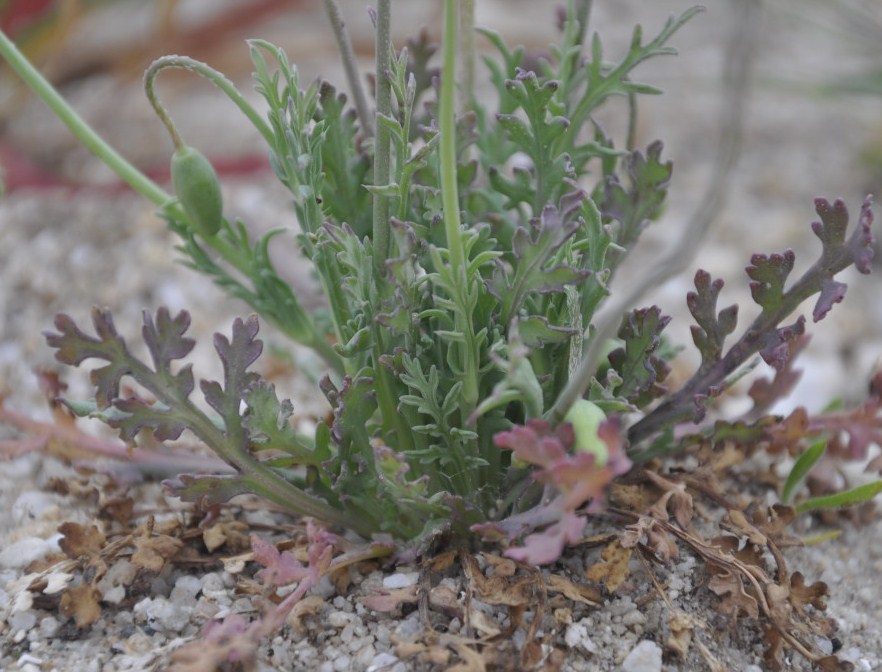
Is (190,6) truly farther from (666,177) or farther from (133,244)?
(666,177)

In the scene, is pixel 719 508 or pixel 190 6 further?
pixel 190 6

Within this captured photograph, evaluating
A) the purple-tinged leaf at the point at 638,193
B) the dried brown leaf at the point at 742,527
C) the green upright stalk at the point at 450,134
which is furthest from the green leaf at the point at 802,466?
the green upright stalk at the point at 450,134

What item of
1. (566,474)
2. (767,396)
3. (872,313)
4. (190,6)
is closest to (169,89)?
(190,6)

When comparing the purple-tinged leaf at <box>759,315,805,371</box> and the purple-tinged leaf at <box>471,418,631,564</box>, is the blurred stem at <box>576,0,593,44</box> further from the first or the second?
the purple-tinged leaf at <box>471,418,631,564</box>

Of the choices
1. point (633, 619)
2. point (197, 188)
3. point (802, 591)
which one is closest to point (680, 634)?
point (633, 619)

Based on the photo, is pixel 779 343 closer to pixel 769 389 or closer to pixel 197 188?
pixel 769 389

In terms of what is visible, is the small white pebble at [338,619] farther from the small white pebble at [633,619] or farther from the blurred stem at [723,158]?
the blurred stem at [723,158]

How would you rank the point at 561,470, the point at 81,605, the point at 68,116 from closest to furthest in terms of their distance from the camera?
1. the point at 561,470
2. the point at 81,605
3. the point at 68,116
